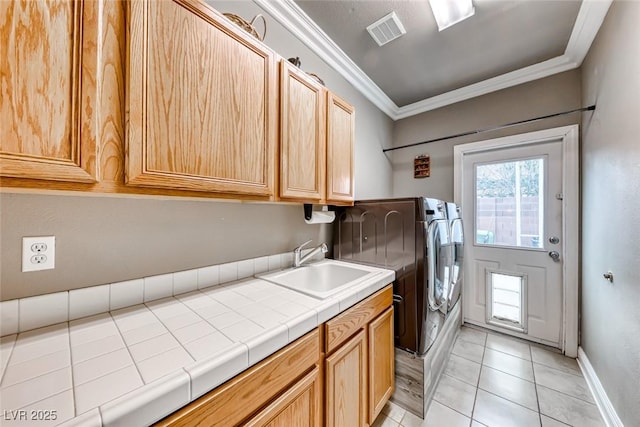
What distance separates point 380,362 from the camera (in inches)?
55.0

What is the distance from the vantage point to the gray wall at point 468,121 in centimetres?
217

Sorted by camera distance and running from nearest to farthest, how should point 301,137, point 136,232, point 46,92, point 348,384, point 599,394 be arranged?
point 46,92
point 136,232
point 348,384
point 301,137
point 599,394

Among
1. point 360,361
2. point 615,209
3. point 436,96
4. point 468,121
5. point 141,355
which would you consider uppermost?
point 436,96

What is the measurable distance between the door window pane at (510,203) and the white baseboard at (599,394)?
984 millimetres

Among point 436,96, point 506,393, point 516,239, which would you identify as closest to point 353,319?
point 506,393

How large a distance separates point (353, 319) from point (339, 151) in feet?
3.66

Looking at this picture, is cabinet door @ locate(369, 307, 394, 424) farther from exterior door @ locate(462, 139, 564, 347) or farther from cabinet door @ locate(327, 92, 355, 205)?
exterior door @ locate(462, 139, 564, 347)

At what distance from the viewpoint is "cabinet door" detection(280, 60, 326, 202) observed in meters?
1.25

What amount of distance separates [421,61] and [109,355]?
2.85 m

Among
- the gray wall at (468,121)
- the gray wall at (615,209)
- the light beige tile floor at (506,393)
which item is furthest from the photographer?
the gray wall at (468,121)

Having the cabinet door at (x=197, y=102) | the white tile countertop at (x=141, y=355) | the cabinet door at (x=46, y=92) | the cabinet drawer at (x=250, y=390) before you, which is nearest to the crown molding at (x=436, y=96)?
the cabinet door at (x=197, y=102)

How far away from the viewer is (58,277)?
86cm

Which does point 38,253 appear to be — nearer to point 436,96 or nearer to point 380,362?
point 380,362

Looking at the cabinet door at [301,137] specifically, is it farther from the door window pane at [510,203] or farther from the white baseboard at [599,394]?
the white baseboard at [599,394]
